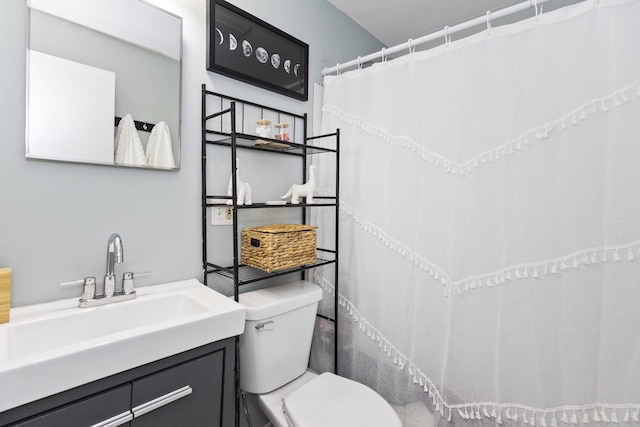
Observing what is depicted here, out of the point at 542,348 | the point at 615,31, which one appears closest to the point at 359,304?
the point at 542,348

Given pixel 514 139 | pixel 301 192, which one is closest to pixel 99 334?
→ pixel 301 192

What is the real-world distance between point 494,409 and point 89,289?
1628mm

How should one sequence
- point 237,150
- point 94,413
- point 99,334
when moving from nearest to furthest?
point 94,413
point 99,334
point 237,150

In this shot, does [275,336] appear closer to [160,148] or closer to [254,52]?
[160,148]

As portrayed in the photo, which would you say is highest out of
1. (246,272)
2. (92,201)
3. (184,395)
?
(92,201)

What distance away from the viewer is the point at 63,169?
1.06m

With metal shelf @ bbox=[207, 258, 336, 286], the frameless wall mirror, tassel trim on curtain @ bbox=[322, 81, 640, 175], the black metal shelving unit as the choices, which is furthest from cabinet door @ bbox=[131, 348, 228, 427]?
tassel trim on curtain @ bbox=[322, 81, 640, 175]

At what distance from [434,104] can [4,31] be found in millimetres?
1578

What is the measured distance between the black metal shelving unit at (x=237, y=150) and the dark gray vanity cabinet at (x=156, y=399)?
12cm

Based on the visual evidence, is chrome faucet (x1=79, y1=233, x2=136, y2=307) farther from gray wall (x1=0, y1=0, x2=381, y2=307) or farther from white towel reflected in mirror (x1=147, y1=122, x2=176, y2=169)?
white towel reflected in mirror (x1=147, y1=122, x2=176, y2=169)

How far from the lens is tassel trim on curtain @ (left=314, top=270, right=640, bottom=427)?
1.07m

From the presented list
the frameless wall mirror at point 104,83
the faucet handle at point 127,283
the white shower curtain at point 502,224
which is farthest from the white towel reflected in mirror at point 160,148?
the white shower curtain at point 502,224

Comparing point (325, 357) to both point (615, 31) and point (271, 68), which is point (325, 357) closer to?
point (271, 68)

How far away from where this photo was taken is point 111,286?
1.12 m
